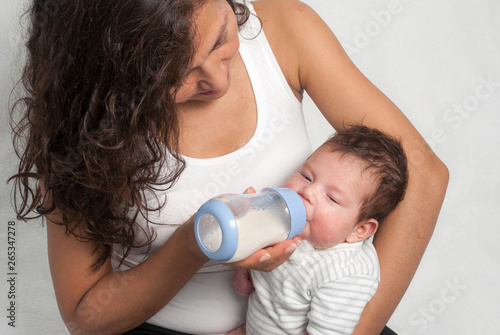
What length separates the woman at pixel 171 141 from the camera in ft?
3.56

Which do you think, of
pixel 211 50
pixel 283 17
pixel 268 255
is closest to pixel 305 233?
pixel 268 255

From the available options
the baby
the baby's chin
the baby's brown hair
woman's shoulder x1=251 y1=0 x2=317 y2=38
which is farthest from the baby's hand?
woman's shoulder x1=251 y1=0 x2=317 y2=38

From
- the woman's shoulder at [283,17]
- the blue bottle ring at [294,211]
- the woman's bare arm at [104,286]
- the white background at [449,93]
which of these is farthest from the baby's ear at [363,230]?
the white background at [449,93]

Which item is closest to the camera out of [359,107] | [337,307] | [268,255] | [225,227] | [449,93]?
[225,227]

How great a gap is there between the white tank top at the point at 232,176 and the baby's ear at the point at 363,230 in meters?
0.22

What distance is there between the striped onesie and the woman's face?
16.3 inches

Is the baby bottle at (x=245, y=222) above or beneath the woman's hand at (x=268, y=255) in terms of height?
above

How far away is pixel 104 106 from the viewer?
1132 millimetres

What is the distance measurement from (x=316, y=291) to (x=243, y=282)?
0.70 ft

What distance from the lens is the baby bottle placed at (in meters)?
0.99

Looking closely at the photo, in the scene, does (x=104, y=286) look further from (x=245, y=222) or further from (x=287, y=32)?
(x=287, y=32)

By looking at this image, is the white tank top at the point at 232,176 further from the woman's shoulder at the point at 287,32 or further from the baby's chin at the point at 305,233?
the baby's chin at the point at 305,233

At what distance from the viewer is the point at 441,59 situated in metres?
2.41

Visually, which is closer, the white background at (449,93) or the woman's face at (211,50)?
the woman's face at (211,50)
